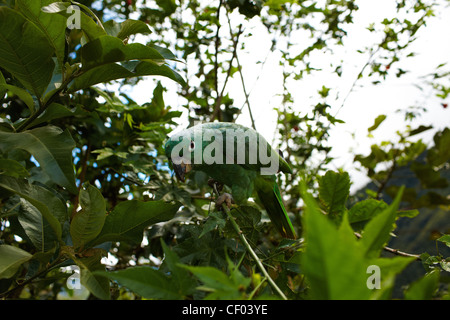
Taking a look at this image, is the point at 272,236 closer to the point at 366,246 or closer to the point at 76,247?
the point at 76,247

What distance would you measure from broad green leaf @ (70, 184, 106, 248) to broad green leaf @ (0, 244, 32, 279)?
11 centimetres

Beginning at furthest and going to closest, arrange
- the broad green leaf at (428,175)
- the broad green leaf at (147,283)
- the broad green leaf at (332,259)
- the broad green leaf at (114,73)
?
the broad green leaf at (428,175), the broad green leaf at (114,73), the broad green leaf at (147,283), the broad green leaf at (332,259)

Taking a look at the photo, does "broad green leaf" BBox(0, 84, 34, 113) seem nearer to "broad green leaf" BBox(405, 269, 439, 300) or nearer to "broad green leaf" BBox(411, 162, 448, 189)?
"broad green leaf" BBox(405, 269, 439, 300)

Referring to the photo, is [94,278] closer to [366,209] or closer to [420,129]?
[366,209]

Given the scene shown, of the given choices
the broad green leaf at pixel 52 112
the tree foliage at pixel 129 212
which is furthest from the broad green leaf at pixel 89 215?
the broad green leaf at pixel 52 112

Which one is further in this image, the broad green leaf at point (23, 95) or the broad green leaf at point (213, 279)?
the broad green leaf at point (23, 95)

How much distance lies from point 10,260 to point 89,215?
0.58 feet

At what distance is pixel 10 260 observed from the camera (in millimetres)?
641

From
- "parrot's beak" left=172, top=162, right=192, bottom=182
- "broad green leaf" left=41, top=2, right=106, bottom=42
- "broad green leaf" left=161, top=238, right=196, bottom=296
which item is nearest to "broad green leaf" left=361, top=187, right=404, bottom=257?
"broad green leaf" left=161, top=238, right=196, bottom=296

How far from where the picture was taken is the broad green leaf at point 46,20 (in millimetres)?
737

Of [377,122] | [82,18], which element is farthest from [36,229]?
[377,122]

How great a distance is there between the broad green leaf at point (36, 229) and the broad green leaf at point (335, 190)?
75 centimetres

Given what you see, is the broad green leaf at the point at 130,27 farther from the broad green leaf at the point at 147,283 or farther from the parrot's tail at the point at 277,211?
the parrot's tail at the point at 277,211
